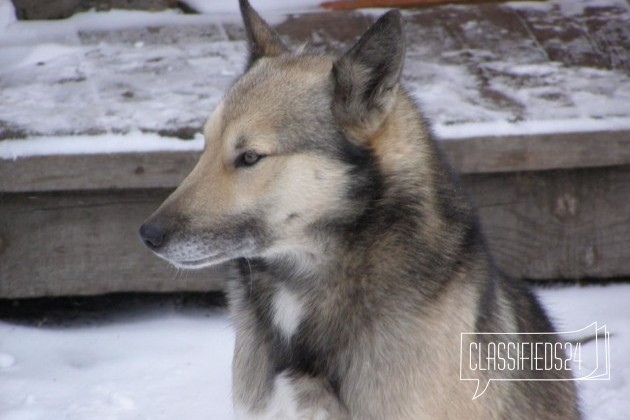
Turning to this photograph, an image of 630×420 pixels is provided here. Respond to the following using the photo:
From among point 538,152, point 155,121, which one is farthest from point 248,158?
point 538,152

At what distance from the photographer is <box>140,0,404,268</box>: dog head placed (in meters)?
2.68

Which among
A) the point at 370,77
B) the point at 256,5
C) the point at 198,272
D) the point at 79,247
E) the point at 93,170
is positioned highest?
the point at 370,77

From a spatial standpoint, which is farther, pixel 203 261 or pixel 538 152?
pixel 538 152

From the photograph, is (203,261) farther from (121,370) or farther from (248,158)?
(121,370)

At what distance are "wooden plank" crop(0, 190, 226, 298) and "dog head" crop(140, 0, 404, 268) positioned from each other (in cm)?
138

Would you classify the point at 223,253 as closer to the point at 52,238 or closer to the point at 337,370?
the point at 337,370

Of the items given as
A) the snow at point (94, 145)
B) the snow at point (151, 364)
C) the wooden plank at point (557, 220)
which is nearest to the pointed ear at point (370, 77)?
the snow at point (94, 145)

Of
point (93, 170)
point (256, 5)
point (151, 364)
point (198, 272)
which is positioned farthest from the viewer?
point (256, 5)

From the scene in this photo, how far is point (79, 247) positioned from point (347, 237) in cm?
168

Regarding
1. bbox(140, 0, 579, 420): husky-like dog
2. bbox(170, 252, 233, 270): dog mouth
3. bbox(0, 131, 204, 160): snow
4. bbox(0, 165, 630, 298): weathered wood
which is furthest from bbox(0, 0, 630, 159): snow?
bbox(170, 252, 233, 270): dog mouth

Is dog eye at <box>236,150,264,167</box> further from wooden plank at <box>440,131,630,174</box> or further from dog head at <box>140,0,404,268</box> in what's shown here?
wooden plank at <box>440,131,630,174</box>

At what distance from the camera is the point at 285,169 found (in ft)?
8.80

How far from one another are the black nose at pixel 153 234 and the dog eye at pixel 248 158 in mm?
264

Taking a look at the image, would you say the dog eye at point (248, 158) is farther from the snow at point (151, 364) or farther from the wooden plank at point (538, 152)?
the wooden plank at point (538, 152)
